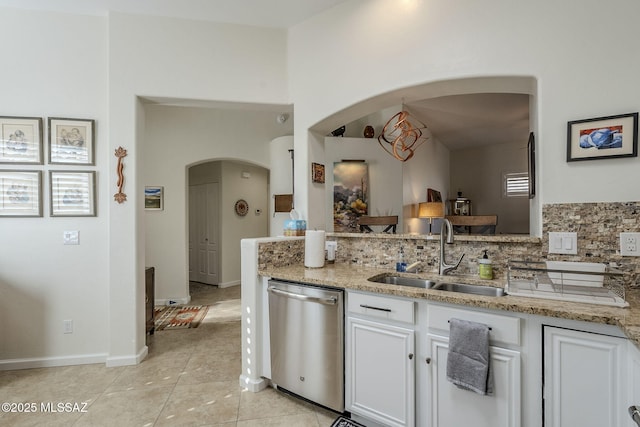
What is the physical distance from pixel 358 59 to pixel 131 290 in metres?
2.87

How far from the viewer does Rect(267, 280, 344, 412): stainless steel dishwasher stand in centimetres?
201

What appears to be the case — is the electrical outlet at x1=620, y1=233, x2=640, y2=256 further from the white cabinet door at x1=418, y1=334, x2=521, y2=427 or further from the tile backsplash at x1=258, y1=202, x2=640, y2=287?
the white cabinet door at x1=418, y1=334, x2=521, y2=427

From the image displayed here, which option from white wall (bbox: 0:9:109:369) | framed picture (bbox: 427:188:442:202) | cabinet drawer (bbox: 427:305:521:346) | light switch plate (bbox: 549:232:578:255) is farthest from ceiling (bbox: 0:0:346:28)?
framed picture (bbox: 427:188:442:202)

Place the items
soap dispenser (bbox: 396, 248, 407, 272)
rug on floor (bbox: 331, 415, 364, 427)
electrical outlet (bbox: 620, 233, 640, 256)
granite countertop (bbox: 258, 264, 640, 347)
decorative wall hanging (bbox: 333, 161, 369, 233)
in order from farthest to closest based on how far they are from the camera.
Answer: decorative wall hanging (bbox: 333, 161, 369, 233), soap dispenser (bbox: 396, 248, 407, 272), rug on floor (bbox: 331, 415, 364, 427), electrical outlet (bbox: 620, 233, 640, 256), granite countertop (bbox: 258, 264, 640, 347)

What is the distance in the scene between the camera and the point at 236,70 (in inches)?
119

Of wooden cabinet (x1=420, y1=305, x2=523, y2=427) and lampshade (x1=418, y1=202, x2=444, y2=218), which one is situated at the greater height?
lampshade (x1=418, y1=202, x2=444, y2=218)

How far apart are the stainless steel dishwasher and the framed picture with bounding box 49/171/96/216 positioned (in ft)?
6.25

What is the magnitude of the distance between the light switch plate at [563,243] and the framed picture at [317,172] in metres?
1.87

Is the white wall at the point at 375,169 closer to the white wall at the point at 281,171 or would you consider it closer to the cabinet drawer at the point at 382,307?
the white wall at the point at 281,171

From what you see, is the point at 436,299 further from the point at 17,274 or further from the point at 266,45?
the point at 17,274

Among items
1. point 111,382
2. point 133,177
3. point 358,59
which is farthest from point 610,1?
point 111,382

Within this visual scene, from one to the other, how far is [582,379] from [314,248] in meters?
1.71

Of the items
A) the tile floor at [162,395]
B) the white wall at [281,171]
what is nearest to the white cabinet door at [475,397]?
the tile floor at [162,395]

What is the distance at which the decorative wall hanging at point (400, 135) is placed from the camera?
3127mm
